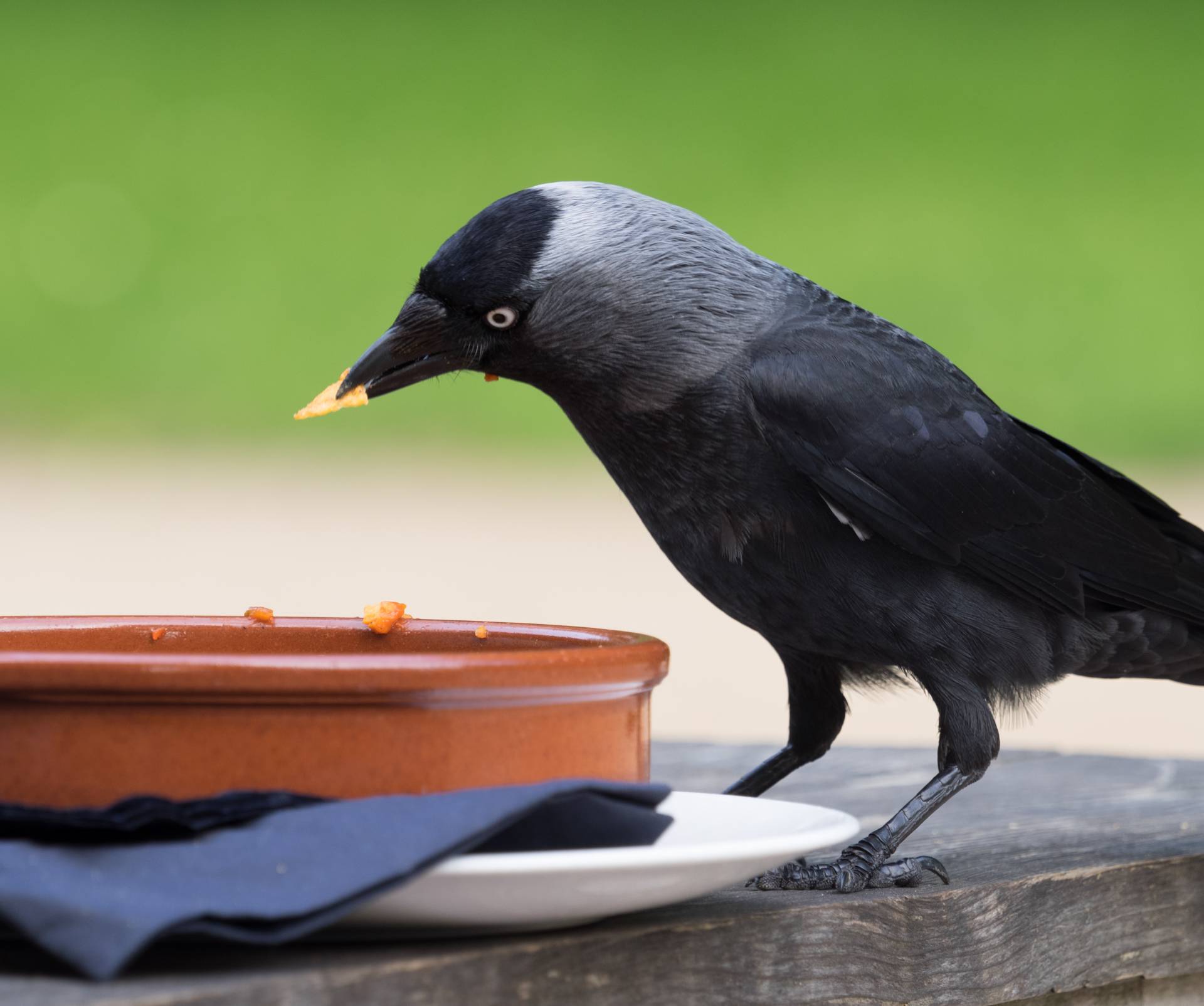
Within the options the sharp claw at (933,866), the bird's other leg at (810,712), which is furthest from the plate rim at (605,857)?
the bird's other leg at (810,712)

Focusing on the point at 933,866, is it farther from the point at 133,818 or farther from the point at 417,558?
Result: the point at 417,558

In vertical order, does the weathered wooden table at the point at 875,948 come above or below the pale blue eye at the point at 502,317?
below

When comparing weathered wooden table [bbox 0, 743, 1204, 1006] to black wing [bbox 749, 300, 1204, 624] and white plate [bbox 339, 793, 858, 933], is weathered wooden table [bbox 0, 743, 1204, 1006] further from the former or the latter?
black wing [bbox 749, 300, 1204, 624]

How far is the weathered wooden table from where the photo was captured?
3.63 feet

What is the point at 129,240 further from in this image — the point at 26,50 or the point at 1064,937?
the point at 1064,937

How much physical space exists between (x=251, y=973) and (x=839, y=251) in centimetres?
794

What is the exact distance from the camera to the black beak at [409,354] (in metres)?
1.95

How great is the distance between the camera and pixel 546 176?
892 cm

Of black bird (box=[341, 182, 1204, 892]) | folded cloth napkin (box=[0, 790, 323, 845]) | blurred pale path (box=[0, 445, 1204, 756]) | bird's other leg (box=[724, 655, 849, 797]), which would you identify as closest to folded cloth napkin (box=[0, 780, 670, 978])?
folded cloth napkin (box=[0, 790, 323, 845])

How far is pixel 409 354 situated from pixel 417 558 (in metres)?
6.04

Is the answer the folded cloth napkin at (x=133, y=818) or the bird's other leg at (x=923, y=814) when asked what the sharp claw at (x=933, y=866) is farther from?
the folded cloth napkin at (x=133, y=818)

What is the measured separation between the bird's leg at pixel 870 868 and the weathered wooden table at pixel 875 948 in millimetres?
34

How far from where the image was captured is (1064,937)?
1.68m

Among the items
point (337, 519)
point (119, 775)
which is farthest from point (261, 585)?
point (119, 775)
